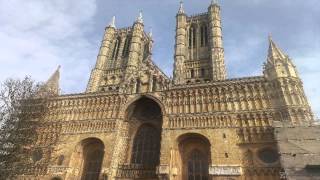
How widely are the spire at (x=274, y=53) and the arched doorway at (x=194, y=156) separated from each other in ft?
31.9

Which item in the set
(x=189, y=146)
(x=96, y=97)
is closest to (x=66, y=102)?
(x=96, y=97)

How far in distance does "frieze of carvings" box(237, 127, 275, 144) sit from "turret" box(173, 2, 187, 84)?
1630cm

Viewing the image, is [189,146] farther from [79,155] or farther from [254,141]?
[79,155]

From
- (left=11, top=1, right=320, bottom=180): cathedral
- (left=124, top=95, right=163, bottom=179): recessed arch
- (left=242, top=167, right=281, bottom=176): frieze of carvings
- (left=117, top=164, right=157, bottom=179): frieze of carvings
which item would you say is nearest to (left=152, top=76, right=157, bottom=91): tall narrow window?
(left=11, top=1, right=320, bottom=180): cathedral

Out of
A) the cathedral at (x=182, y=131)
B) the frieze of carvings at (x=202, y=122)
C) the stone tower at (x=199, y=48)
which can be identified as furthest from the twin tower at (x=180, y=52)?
the frieze of carvings at (x=202, y=122)

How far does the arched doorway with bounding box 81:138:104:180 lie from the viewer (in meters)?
23.9

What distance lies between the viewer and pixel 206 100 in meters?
23.3

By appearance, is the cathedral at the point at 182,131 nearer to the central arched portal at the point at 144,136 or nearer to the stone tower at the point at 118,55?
the central arched portal at the point at 144,136

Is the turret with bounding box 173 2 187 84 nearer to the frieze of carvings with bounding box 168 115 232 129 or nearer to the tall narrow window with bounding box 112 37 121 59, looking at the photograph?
the tall narrow window with bounding box 112 37 121 59

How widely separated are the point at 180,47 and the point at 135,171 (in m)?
23.7

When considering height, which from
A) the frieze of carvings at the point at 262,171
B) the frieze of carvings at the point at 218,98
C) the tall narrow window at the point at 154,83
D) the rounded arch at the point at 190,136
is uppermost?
the tall narrow window at the point at 154,83

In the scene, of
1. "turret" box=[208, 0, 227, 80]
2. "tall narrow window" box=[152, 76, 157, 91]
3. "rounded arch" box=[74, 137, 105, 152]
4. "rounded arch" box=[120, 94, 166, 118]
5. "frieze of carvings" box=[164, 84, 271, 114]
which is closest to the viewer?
"frieze of carvings" box=[164, 84, 271, 114]

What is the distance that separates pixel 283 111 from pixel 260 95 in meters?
2.20

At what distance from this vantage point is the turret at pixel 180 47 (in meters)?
38.3
